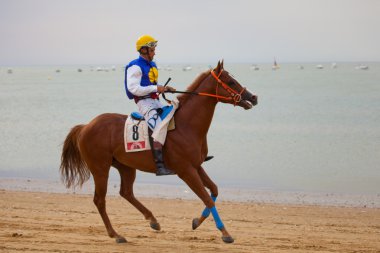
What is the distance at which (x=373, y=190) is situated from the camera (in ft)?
62.0

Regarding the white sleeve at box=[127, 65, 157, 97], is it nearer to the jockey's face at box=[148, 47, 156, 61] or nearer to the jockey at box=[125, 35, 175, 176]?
the jockey at box=[125, 35, 175, 176]

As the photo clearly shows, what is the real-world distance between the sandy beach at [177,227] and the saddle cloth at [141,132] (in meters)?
1.42

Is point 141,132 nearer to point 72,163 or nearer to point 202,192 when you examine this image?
point 202,192

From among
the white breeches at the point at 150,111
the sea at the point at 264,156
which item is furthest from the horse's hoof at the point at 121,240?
the sea at the point at 264,156

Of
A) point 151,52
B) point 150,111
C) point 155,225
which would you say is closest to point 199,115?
point 150,111

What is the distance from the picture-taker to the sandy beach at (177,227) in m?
10.3

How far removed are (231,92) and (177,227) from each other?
2967 mm

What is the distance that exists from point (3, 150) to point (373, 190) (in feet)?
51.6

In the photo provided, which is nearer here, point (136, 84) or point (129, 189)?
point (136, 84)

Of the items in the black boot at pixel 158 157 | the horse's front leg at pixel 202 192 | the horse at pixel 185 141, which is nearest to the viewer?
the horse's front leg at pixel 202 192

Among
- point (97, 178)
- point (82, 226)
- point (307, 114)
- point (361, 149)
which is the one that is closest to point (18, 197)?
point (82, 226)

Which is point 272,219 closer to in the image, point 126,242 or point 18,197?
point 126,242

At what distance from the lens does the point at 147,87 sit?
10.5m

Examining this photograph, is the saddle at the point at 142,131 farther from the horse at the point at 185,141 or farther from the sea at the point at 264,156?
the sea at the point at 264,156
